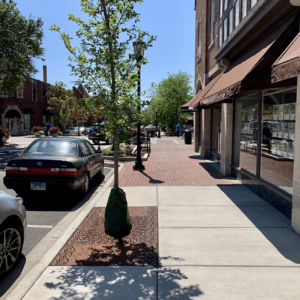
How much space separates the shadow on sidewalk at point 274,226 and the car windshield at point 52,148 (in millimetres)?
4118

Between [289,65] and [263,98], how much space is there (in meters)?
3.49

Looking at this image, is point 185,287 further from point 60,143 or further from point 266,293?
point 60,143

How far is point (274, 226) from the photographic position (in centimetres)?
545

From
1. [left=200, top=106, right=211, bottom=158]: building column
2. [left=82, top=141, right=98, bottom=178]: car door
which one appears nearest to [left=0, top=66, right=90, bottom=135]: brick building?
[left=200, top=106, right=211, bottom=158]: building column

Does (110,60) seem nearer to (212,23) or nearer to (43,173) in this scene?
(43,173)

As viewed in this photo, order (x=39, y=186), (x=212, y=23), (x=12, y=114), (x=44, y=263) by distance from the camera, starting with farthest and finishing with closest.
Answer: (x=12, y=114)
(x=212, y=23)
(x=39, y=186)
(x=44, y=263)

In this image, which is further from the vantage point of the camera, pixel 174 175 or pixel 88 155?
pixel 174 175

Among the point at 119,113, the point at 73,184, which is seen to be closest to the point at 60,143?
the point at 73,184

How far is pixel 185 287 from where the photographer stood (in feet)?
11.3

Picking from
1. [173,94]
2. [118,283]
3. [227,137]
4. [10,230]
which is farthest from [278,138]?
[173,94]

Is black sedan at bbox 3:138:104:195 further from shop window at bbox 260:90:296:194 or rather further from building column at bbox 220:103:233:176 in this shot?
building column at bbox 220:103:233:176

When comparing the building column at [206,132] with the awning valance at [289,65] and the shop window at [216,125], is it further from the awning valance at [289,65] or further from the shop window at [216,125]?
the awning valance at [289,65]

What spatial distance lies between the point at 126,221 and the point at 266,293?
7.24ft

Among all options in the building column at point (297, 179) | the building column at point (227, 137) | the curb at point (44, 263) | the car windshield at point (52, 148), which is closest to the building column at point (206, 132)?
the building column at point (227, 137)
